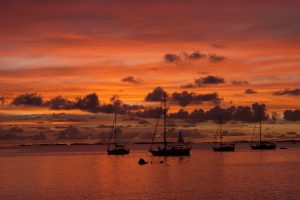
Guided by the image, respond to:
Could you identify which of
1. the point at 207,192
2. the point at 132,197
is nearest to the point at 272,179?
the point at 207,192

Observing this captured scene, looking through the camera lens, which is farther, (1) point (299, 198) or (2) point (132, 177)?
(2) point (132, 177)

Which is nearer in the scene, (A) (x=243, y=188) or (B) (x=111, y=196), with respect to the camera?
(B) (x=111, y=196)

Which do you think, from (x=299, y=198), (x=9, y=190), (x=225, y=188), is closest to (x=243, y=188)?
(x=225, y=188)

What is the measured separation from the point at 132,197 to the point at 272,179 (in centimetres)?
3684

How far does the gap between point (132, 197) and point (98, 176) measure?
42754 millimetres

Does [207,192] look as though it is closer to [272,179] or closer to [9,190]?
[272,179]

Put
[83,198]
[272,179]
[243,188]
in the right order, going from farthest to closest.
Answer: [272,179], [243,188], [83,198]

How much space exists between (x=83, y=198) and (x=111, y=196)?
14.5ft

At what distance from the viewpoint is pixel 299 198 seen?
3041 inches

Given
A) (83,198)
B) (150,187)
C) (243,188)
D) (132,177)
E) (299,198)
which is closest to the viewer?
(299,198)

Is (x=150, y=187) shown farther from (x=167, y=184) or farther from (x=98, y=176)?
(x=98, y=176)

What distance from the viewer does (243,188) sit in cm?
9206

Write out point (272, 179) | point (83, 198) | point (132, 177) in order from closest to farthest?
point (83, 198)
point (272, 179)
point (132, 177)

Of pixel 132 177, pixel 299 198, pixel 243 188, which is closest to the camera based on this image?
pixel 299 198
